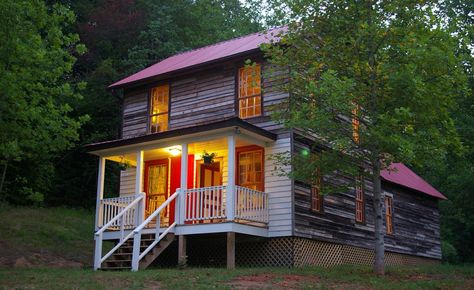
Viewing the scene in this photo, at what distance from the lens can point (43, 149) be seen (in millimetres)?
14633

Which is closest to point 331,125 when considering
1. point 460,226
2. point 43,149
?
point 43,149

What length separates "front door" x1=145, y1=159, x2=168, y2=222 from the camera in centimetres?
1895

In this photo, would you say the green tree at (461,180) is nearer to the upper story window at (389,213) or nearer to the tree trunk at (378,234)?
the upper story window at (389,213)

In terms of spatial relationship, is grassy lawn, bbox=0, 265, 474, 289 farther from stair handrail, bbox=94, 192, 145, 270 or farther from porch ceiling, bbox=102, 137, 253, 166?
porch ceiling, bbox=102, 137, 253, 166

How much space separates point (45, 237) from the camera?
22469mm

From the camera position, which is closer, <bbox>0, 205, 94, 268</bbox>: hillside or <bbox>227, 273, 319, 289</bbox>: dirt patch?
<bbox>227, 273, 319, 289</bbox>: dirt patch

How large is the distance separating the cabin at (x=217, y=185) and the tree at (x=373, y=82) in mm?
887

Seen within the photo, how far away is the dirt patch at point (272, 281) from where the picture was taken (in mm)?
10922

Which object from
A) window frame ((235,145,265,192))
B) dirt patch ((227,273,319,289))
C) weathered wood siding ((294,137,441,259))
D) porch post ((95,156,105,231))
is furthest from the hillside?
dirt patch ((227,273,319,289))

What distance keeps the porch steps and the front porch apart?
0.10 metres

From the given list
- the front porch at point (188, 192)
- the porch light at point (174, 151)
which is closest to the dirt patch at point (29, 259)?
the front porch at point (188, 192)

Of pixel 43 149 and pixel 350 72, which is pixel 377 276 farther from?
pixel 43 149

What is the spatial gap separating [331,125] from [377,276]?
3420 millimetres

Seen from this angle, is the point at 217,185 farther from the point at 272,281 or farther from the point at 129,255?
the point at 272,281
